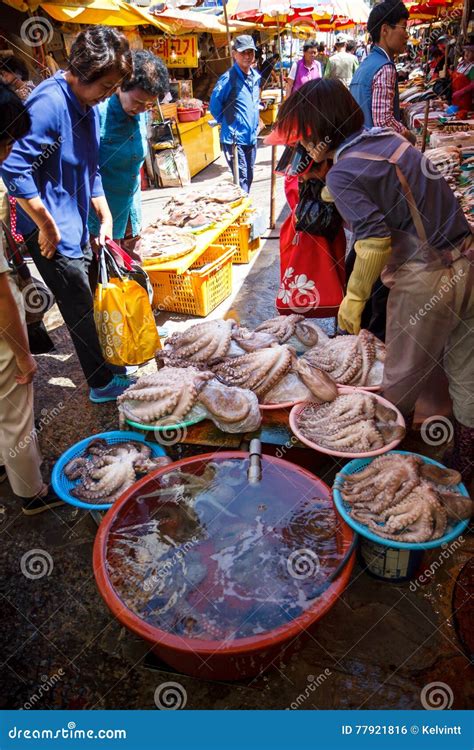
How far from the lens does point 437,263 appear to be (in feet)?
9.22

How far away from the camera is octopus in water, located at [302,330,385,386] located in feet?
11.9

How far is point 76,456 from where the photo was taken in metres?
3.35

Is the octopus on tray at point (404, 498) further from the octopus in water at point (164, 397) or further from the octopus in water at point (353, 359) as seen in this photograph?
the octopus in water at point (164, 397)

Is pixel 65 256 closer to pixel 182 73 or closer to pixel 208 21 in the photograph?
pixel 208 21

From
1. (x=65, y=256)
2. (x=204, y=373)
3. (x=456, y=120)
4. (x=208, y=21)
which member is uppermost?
(x=208, y=21)

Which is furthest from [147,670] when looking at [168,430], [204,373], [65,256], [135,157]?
[135,157]

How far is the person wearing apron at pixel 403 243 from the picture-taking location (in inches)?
104

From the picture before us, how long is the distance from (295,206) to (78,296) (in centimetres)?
205

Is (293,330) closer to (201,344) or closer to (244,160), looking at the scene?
(201,344)

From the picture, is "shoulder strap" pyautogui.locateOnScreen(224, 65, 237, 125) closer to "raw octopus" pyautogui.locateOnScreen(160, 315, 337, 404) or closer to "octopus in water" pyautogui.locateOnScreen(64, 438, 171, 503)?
"raw octopus" pyautogui.locateOnScreen(160, 315, 337, 404)

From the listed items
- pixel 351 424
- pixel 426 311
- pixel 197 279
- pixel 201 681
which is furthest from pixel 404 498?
pixel 197 279

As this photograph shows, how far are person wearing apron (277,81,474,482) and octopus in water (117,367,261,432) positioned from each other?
87 cm

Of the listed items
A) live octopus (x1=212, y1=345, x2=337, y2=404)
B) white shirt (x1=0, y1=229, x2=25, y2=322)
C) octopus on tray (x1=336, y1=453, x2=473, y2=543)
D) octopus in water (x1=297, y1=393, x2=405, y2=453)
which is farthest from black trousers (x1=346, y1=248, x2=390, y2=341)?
white shirt (x1=0, y1=229, x2=25, y2=322)

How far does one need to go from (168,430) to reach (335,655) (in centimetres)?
167
